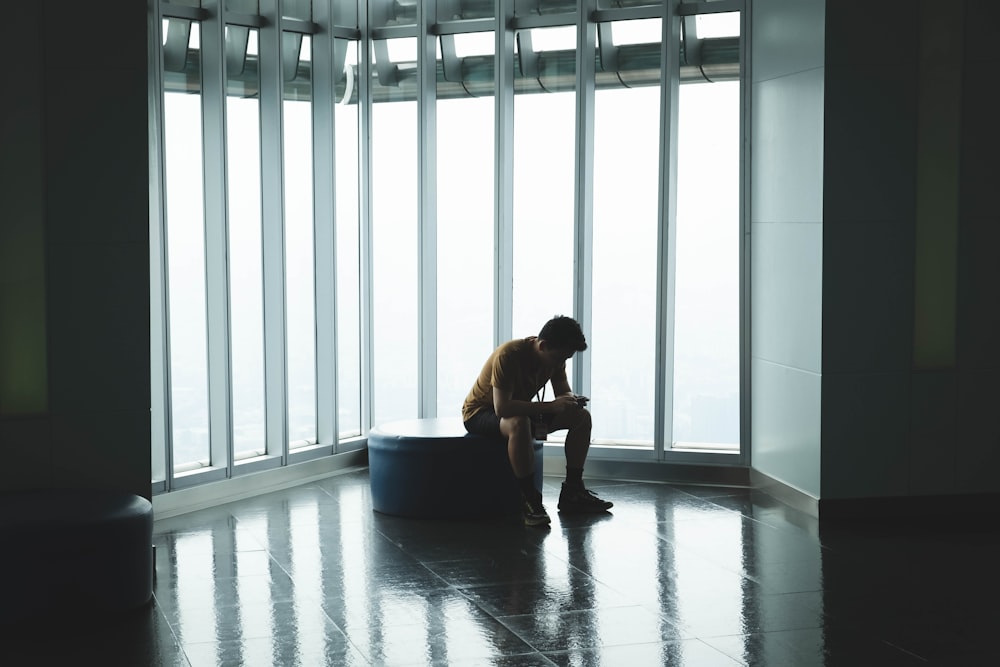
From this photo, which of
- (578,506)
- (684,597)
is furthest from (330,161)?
(684,597)

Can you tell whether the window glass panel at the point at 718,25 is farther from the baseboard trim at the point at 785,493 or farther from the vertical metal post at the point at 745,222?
the baseboard trim at the point at 785,493

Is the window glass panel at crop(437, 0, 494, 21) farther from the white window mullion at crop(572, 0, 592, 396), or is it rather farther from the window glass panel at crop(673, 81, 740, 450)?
the window glass panel at crop(673, 81, 740, 450)

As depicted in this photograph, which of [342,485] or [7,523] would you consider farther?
[342,485]

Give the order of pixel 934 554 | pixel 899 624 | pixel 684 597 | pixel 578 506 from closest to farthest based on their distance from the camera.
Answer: pixel 899 624, pixel 684 597, pixel 934 554, pixel 578 506

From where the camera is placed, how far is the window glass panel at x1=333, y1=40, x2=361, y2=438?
8039mm

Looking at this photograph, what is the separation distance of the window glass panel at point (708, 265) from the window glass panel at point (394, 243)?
72.6 inches

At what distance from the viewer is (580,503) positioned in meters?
6.93

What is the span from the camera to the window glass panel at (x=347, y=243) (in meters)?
8.04

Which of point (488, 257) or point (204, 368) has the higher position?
point (488, 257)

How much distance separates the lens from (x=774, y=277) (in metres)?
7.23

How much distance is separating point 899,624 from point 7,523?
11.7 feet

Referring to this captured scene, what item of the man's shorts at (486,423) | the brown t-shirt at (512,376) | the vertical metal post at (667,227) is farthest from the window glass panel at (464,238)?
the man's shorts at (486,423)

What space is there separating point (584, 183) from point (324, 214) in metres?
1.72

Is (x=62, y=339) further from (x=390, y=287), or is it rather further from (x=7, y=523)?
(x=390, y=287)
